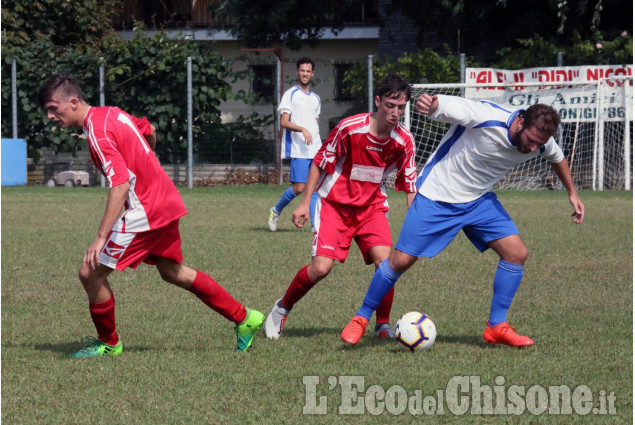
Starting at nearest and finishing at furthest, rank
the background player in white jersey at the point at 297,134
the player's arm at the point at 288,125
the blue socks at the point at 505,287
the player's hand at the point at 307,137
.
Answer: the blue socks at the point at 505,287 → the player's hand at the point at 307,137 → the player's arm at the point at 288,125 → the background player in white jersey at the point at 297,134

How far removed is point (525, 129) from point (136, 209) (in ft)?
6.95

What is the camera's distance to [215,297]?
18.0ft

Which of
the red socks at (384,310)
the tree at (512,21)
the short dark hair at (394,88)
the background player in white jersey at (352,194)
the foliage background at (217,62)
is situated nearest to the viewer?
the short dark hair at (394,88)

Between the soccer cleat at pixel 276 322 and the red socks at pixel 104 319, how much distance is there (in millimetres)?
975

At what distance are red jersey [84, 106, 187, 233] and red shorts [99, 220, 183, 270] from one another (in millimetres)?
57

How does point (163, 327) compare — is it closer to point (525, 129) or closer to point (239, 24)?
point (525, 129)

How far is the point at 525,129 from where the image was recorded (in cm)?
527

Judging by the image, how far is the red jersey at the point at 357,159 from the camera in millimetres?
5965

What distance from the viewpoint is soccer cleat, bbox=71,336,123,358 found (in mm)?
5375

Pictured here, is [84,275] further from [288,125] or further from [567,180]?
[288,125]

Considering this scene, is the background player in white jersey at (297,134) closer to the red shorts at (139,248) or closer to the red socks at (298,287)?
the red socks at (298,287)

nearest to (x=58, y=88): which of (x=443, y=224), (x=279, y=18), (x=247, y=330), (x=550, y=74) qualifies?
(x=247, y=330)

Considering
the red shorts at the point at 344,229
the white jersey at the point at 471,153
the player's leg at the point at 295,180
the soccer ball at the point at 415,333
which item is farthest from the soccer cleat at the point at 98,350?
the player's leg at the point at 295,180

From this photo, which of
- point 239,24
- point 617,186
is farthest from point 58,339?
point 239,24
